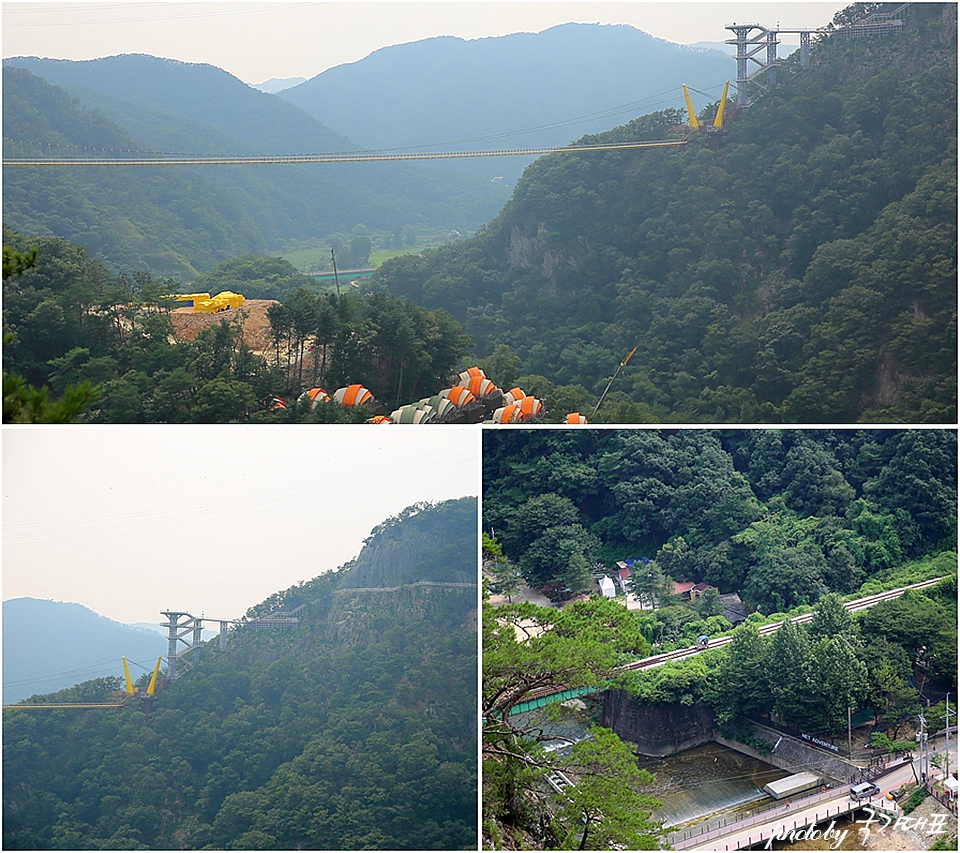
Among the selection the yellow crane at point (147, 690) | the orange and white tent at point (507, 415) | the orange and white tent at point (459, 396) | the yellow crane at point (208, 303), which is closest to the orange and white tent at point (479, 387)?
the orange and white tent at point (459, 396)

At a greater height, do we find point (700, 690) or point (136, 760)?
point (700, 690)

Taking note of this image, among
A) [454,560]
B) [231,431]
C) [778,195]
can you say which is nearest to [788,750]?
[454,560]

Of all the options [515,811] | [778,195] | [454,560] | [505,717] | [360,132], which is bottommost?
[515,811]

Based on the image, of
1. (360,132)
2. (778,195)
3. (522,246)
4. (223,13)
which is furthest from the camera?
(360,132)

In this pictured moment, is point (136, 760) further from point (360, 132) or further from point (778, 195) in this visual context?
point (360, 132)

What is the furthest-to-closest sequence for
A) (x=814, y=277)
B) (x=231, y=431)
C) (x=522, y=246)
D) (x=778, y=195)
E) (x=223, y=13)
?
1. (x=522, y=246)
2. (x=778, y=195)
3. (x=814, y=277)
4. (x=223, y=13)
5. (x=231, y=431)

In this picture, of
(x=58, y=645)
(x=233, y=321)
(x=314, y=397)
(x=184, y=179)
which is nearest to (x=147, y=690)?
(x=58, y=645)
